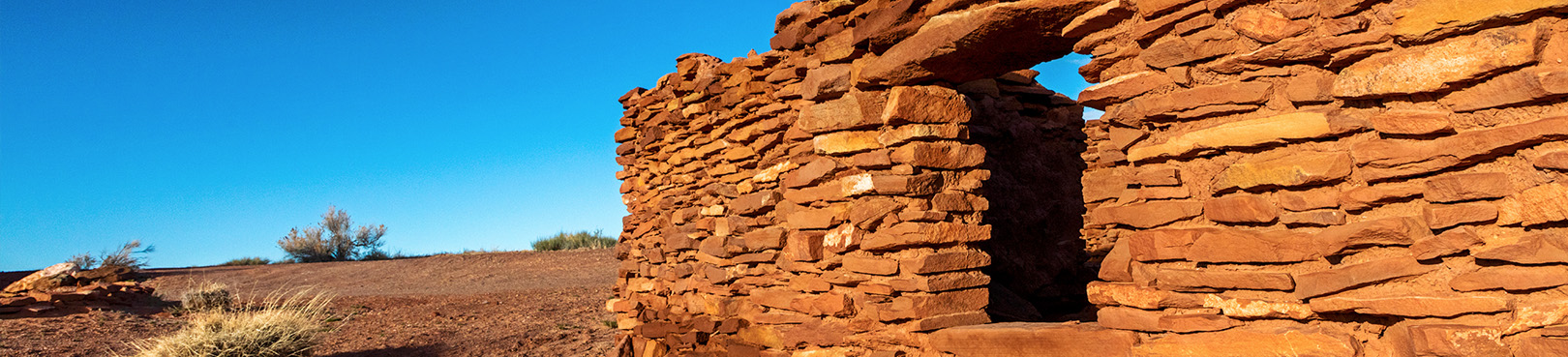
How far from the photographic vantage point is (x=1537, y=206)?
2.14 metres

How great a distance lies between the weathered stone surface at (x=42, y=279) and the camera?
37.3 ft

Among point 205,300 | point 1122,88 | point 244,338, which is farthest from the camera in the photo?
point 205,300

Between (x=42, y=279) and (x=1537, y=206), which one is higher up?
(x=42, y=279)

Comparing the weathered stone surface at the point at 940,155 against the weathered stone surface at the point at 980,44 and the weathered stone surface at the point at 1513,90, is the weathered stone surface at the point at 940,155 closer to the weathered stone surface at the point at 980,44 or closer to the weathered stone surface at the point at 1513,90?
the weathered stone surface at the point at 980,44

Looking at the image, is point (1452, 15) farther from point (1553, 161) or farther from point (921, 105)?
point (921, 105)

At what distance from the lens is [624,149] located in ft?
21.8

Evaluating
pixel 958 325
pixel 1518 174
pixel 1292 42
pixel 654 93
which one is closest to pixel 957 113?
pixel 958 325

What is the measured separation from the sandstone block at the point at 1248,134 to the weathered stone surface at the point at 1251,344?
548 millimetres

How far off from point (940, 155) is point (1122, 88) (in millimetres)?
1082

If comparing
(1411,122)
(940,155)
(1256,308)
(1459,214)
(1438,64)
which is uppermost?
(940,155)

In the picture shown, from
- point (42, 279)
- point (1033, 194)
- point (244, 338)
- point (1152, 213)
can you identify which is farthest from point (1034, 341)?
point (42, 279)

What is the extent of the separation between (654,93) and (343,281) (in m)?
11.6

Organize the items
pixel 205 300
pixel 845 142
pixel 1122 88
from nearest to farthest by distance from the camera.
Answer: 1. pixel 1122 88
2. pixel 845 142
3. pixel 205 300

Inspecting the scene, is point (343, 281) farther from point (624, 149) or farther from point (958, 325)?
point (958, 325)
